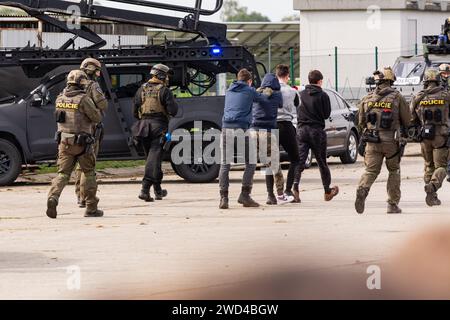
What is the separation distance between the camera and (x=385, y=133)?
16.8 meters

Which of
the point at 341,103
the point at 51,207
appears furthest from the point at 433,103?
the point at 341,103

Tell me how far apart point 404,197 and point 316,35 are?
32.3m

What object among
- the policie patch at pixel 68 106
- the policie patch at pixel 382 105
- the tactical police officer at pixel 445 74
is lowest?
the policie patch at pixel 382 105

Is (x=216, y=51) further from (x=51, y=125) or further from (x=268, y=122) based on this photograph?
(x=268, y=122)

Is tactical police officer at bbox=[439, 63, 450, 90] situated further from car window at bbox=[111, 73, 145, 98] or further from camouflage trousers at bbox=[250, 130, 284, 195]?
car window at bbox=[111, 73, 145, 98]

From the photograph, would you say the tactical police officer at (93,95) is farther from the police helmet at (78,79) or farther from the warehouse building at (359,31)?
the warehouse building at (359,31)

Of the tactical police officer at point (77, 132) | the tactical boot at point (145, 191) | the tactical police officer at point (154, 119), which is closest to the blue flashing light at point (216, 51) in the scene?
the tactical police officer at point (154, 119)

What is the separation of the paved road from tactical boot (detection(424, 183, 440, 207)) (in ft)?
0.46

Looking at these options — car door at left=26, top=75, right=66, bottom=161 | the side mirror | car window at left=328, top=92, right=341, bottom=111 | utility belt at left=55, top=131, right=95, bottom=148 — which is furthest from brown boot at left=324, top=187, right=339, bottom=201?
car window at left=328, top=92, right=341, bottom=111

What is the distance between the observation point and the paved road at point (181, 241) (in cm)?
1118

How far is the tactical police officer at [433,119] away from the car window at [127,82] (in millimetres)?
6092

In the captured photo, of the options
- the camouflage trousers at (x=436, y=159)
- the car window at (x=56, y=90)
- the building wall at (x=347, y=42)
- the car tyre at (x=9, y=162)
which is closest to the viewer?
the camouflage trousers at (x=436, y=159)
